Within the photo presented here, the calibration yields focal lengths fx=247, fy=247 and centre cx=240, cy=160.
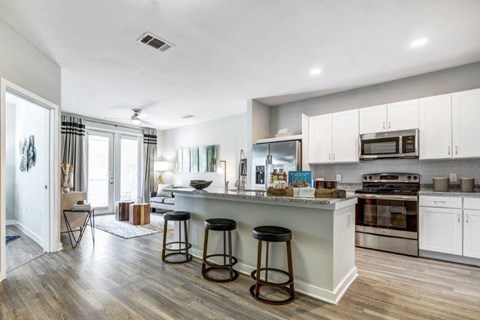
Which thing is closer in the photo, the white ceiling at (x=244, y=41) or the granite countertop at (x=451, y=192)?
the white ceiling at (x=244, y=41)

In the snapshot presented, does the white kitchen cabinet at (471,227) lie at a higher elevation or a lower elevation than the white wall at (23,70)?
lower

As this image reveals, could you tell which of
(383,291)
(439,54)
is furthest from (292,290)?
(439,54)

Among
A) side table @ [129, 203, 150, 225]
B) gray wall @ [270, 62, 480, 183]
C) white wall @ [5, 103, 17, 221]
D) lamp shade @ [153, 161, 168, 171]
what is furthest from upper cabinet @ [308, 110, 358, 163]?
white wall @ [5, 103, 17, 221]

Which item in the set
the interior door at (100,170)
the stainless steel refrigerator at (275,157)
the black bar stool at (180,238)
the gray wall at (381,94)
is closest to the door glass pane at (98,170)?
the interior door at (100,170)

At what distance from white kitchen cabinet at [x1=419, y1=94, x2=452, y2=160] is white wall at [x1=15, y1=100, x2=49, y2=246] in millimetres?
5503

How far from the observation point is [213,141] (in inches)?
275

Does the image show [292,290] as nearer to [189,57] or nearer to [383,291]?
[383,291]

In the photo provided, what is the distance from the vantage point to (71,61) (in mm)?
3379

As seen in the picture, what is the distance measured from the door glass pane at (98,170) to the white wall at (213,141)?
1.83 m

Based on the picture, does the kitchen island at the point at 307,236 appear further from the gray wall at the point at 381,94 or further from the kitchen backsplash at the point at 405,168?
the gray wall at the point at 381,94

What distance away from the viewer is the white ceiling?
90.0 inches

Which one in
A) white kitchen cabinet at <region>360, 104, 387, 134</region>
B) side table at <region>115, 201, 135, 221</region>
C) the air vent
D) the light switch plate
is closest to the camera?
the air vent

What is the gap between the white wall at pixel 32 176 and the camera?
372 cm

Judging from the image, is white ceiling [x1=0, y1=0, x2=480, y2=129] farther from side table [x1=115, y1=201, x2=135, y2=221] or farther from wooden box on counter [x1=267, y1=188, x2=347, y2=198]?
side table [x1=115, y1=201, x2=135, y2=221]
